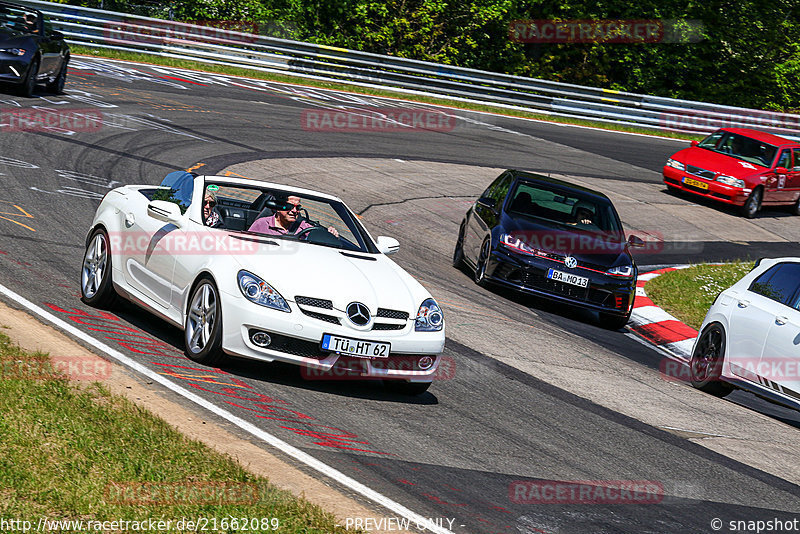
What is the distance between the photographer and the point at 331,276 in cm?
802

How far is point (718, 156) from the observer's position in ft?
78.6

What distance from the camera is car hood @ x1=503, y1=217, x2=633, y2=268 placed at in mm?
13414

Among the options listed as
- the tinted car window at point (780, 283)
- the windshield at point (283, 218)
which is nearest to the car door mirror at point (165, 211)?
the windshield at point (283, 218)

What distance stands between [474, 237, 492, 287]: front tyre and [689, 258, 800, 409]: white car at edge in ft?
10.5

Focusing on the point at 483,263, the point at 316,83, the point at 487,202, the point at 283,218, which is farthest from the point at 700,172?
the point at 283,218

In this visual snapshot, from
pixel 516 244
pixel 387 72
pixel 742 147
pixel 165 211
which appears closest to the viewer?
pixel 165 211

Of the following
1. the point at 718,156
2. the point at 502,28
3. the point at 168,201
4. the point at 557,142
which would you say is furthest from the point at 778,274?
the point at 502,28

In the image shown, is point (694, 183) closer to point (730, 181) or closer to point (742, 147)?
point (730, 181)

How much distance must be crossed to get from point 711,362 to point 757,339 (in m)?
0.80

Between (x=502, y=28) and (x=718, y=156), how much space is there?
675 inches

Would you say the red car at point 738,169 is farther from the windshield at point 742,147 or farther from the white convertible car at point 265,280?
the white convertible car at point 265,280

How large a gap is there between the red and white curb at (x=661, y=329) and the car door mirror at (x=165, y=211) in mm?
7069

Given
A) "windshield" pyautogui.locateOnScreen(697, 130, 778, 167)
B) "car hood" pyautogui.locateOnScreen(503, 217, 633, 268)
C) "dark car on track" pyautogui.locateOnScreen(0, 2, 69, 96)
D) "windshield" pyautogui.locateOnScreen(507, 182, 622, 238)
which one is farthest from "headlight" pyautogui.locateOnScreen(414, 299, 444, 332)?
"windshield" pyautogui.locateOnScreen(697, 130, 778, 167)

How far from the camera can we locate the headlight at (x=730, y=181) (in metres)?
23.5
